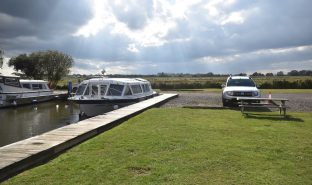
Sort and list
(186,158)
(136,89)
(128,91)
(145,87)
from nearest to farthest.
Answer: (186,158) → (128,91) → (136,89) → (145,87)

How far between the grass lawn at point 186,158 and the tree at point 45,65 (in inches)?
1966

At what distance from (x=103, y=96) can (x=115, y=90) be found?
3.42 ft

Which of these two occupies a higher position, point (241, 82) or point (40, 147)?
point (241, 82)

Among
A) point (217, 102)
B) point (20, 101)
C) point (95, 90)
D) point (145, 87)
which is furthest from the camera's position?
point (20, 101)

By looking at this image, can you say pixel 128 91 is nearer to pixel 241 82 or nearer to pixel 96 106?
pixel 96 106

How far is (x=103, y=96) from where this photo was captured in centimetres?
2466

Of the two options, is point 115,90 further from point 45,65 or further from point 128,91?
point 45,65

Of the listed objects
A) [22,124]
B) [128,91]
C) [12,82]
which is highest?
[12,82]

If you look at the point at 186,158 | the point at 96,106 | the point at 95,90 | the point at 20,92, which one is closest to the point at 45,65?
the point at 20,92

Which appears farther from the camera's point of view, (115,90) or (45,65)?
(45,65)

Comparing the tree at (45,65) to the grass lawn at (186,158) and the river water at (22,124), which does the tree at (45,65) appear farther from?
the grass lawn at (186,158)

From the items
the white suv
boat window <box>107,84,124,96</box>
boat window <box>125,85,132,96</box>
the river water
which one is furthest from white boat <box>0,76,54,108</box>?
the white suv

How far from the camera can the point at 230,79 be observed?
79.4ft

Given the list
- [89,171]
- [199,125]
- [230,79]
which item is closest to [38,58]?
[230,79]
